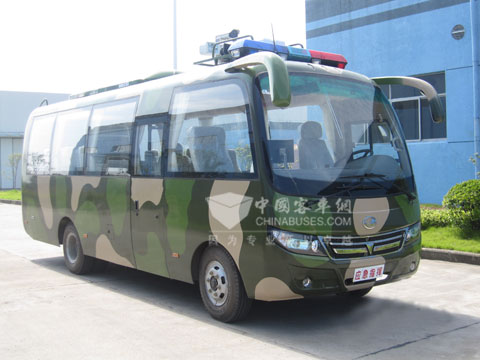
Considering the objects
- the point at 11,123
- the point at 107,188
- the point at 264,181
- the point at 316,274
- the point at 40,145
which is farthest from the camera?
the point at 11,123

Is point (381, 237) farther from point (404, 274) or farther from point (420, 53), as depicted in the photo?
point (420, 53)

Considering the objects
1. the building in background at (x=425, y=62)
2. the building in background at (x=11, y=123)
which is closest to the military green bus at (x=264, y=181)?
the building in background at (x=425, y=62)

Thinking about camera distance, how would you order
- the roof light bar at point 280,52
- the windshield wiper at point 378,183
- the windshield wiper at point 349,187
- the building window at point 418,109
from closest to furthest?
1. the windshield wiper at point 349,187
2. the windshield wiper at point 378,183
3. the roof light bar at point 280,52
4. the building window at point 418,109

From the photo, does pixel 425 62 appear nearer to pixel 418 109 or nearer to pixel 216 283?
pixel 418 109

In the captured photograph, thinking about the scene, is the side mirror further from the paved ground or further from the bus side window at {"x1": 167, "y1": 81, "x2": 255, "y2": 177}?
the paved ground

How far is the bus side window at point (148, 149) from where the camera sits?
23.5 feet

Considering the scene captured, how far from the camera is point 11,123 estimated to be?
43.1m

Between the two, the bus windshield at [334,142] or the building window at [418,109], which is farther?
the building window at [418,109]

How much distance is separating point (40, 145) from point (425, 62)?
10116mm

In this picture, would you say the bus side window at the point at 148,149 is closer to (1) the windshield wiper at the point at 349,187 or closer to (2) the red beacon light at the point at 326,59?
(2) the red beacon light at the point at 326,59

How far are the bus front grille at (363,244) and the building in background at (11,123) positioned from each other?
132 ft

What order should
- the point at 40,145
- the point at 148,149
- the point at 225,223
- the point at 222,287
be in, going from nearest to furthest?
the point at 225,223, the point at 222,287, the point at 148,149, the point at 40,145

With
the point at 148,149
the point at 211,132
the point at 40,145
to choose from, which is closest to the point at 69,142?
the point at 40,145

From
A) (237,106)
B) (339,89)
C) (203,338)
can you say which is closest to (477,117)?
(339,89)
